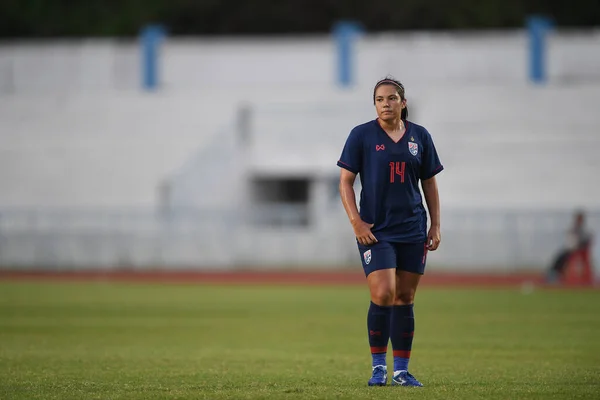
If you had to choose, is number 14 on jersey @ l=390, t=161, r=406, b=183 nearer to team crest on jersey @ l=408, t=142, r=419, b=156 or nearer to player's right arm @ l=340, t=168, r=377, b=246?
team crest on jersey @ l=408, t=142, r=419, b=156

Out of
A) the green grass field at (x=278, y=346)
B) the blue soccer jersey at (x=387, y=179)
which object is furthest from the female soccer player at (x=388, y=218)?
the green grass field at (x=278, y=346)

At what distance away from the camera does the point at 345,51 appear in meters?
48.6

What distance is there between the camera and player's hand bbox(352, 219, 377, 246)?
8.70 m

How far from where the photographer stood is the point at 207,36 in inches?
2594

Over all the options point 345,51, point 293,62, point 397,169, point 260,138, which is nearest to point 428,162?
point 397,169

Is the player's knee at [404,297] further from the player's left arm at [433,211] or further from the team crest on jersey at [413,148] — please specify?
the team crest on jersey at [413,148]

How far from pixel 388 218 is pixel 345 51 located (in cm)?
4032

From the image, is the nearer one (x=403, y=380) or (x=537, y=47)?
(x=403, y=380)

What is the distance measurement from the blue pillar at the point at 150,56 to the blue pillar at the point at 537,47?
16249 mm

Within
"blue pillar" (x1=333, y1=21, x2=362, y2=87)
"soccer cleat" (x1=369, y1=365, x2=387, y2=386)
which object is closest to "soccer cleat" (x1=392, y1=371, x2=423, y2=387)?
"soccer cleat" (x1=369, y1=365, x2=387, y2=386)

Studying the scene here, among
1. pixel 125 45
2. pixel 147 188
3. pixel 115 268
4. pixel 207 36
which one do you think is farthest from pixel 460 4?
pixel 115 268

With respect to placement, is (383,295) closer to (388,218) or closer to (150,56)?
(388,218)

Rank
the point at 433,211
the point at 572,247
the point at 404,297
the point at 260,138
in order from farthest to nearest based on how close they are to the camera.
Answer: the point at 260,138 < the point at 572,247 < the point at 433,211 < the point at 404,297

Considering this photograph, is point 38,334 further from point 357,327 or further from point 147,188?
point 147,188
